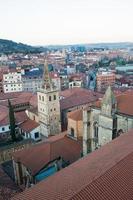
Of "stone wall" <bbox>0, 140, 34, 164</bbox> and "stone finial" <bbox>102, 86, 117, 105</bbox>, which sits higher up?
"stone finial" <bbox>102, 86, 117, 105</bbox>

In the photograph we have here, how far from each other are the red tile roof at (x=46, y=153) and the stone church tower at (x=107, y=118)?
18.5ft

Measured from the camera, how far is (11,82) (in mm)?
100812

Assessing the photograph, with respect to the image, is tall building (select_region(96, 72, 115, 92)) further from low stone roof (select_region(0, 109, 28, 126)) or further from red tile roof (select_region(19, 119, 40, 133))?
red tile roof (select_region(19, 119, 40, 133))

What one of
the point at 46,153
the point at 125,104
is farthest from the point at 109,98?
the point at 46,153

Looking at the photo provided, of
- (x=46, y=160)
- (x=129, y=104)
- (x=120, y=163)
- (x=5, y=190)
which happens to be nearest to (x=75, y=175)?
(x=120, y=163)

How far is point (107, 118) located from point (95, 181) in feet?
65.4

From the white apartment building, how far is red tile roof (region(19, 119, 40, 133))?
45353 mm

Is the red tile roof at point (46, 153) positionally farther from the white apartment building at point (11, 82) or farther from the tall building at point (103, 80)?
the tall building at point (103, 80)

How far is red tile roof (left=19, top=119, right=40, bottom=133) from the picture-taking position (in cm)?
5521

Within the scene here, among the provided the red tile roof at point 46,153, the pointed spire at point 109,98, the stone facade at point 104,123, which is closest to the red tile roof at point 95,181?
the stone facade at point 104,123

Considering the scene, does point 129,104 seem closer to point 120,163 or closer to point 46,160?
point 46,160

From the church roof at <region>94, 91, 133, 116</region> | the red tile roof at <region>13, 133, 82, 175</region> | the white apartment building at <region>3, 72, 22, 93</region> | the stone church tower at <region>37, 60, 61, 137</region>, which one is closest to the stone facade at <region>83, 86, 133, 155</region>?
the church roof at <region>94, 91, 133, 116</region>

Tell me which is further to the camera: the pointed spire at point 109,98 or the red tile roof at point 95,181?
the pointed spire at point 109,98

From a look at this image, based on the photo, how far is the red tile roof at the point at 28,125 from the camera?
55.2 meters
